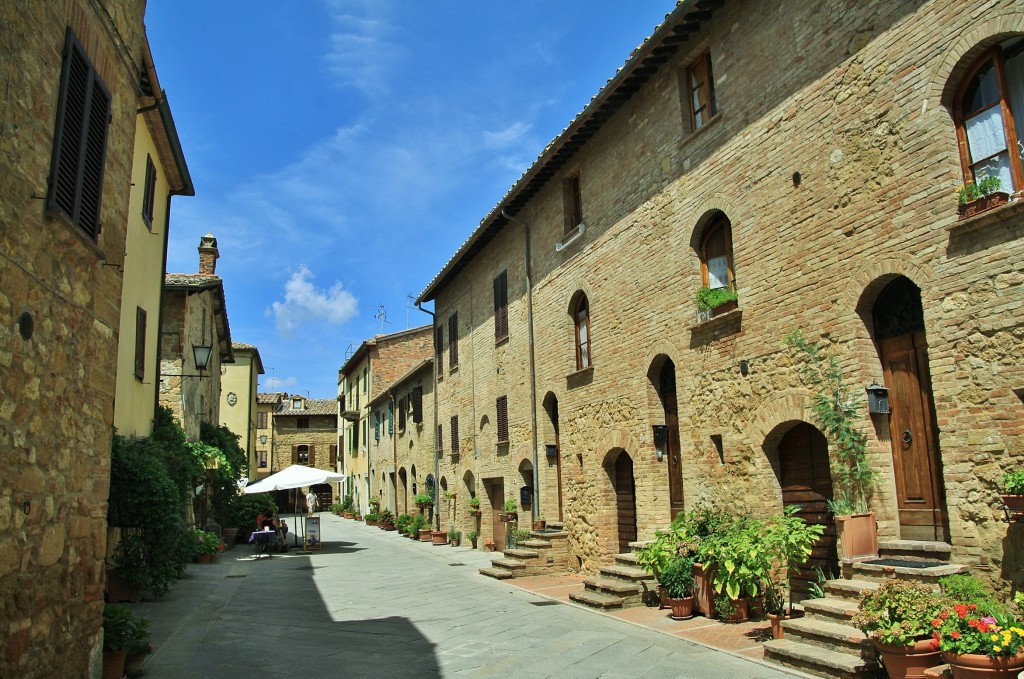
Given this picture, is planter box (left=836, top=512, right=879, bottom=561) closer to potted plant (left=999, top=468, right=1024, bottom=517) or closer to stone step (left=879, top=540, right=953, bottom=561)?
stone step (left=879, top=540, right=953, bottom=561)

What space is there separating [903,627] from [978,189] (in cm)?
395

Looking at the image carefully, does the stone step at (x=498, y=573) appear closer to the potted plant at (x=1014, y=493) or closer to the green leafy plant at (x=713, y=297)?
the green leafy plant at (x=713, y=297)

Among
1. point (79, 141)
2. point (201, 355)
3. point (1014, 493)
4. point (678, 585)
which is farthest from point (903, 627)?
A: point (201, 355)

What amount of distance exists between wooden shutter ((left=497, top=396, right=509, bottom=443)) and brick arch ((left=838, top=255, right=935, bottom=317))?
1102 centimetres

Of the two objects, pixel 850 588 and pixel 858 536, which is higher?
pixel 858 536

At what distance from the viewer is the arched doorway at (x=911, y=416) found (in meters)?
7.52

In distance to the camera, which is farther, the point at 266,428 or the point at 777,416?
the point at 266,428

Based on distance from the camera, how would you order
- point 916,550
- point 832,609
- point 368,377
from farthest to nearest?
point 368,377 < point 916,550 < point 832,609

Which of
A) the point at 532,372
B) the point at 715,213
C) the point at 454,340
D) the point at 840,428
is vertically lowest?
the point at 840,428

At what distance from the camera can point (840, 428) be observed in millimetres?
8180

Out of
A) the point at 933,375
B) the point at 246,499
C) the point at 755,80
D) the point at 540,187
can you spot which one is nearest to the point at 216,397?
the point at 246,499

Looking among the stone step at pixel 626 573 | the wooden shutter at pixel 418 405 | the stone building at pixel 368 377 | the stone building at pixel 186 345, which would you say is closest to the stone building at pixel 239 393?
the stone building at pixel 368 377

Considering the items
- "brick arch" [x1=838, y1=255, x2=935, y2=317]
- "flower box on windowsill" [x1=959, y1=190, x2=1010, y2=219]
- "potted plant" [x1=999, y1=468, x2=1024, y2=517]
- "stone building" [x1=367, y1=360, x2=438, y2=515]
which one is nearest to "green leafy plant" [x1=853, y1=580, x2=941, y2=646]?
"potted plant" [x1=999, y1=468, x2=1024, y2=517]

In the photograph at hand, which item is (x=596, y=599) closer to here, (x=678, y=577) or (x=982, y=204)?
(x=678, y=577)
